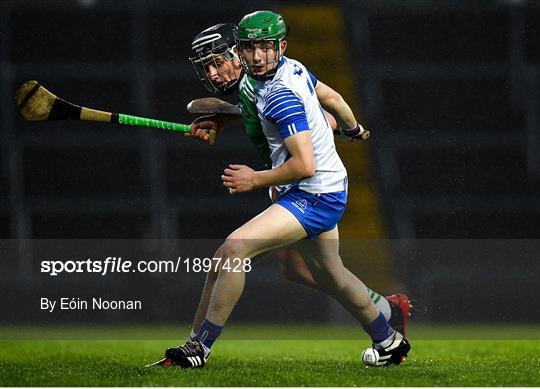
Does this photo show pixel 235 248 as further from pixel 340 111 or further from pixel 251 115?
pixel 340 111

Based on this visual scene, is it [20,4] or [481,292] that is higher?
[20,4]

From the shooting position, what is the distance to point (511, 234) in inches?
376

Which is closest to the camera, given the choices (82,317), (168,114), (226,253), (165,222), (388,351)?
(226,253)

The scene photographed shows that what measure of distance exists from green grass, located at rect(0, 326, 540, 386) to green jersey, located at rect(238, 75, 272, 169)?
909 mm

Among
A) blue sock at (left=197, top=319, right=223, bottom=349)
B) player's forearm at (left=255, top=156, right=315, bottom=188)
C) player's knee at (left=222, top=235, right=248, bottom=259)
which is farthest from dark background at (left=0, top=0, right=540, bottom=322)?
player's forearm at (left=255, top=156, right=315, bottom=188)

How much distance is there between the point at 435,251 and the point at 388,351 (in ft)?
13.3

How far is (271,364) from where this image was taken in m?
5.43

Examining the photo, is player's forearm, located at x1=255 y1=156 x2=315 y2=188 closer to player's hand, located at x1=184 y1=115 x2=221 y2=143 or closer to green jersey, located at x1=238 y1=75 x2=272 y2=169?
green jersey, located at x1=238 y1=75 x2=272 y2=169

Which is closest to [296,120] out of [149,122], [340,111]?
[340,111]

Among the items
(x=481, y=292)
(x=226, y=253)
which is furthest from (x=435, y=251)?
(x=226, y=253)

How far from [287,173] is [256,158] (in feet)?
16.3

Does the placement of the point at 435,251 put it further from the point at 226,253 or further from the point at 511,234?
the point at 226,253

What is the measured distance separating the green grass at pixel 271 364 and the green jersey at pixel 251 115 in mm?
909

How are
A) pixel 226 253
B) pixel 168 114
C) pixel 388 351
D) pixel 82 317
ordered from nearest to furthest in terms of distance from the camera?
pixel 226 253 → pixel 388 351 → pixel 82 317 → pixel 168 114
